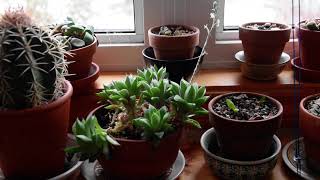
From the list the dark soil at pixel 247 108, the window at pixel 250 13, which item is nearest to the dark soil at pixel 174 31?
the window at pixel 250 13

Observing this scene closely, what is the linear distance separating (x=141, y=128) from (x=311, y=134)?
1.38ft

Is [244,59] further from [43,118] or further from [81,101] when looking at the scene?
[43,118]

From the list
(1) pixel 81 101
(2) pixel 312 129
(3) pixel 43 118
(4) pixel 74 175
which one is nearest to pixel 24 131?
(3) pixel 43 118

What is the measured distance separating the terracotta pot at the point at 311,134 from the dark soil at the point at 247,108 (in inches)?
2.8

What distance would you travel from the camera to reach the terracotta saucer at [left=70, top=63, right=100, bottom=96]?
3.99 ft

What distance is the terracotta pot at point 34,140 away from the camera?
3.06 feet

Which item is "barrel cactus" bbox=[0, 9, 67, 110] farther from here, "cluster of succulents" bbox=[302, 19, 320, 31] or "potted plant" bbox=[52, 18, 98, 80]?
"cluster of succulents" bbox=[302, 19, 320, 31]

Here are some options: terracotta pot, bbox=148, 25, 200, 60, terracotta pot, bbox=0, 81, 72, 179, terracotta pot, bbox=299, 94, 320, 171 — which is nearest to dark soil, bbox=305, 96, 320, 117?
terracotta pot, bbox=299, 94, 320, 171

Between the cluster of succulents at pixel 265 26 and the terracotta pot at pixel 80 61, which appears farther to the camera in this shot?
the cluster of succulents at pixel 265 26

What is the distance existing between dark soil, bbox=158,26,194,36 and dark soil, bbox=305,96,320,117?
40 cm

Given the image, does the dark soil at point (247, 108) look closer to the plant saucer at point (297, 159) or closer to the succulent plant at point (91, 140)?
the plant saucer at point (297, 159)

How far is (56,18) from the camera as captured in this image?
1357 mm

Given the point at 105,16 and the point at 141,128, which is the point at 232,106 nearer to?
the point at 141,128

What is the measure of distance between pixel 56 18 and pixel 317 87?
0.83 metres
